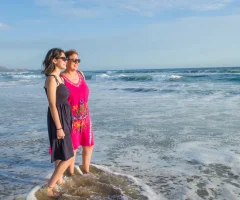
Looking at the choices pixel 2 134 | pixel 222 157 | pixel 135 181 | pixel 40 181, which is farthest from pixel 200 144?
pixel 2 134

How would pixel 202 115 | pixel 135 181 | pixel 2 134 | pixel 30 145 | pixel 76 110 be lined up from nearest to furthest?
pixel 76 110
pixel 135 181
pixel 30 145
pixel 2 134
pixel 202 115

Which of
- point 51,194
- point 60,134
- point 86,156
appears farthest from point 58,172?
point 86,156

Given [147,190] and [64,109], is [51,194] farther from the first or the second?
[147,190]

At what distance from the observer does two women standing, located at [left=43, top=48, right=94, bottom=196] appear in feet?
10.4

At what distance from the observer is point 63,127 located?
3.26 meters

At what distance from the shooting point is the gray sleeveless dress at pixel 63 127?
10.5ft

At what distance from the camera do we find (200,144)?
5.63 meters

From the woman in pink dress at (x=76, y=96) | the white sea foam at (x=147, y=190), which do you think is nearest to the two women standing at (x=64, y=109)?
the woman in pink dress at (x=76, y=96)

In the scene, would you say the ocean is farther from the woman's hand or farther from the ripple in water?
the woman's hand

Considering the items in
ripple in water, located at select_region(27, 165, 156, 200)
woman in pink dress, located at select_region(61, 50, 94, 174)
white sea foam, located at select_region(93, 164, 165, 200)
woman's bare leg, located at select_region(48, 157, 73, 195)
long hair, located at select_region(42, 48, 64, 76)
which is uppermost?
long hair, located at select_region(42, 48, 64, 76)

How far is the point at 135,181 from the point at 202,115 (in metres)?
5.18

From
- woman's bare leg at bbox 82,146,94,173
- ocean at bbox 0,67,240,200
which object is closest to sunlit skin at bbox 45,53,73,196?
ocean at bbox 0,67,240,200

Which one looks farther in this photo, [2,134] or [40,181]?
[2,134]

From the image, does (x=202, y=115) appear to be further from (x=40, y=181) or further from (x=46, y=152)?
(x=40, y=181)
